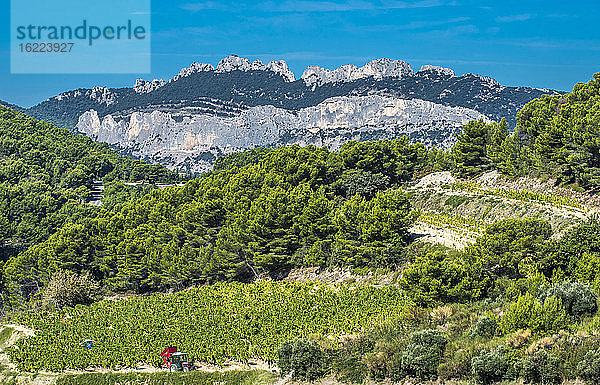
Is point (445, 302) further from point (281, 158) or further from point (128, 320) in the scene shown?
point (281, 158)

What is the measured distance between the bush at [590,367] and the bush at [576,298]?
10.8 ft

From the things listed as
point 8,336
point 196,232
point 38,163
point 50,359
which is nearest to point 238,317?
point 50,359

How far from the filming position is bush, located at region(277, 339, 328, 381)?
16922 mm

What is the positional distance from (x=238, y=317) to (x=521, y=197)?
2185cm

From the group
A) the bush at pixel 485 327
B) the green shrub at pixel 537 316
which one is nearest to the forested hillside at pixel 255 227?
the bush at pixel 485 327

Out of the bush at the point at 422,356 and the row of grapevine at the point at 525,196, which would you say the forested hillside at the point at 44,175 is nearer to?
the row of grapevine at the point at 525,196

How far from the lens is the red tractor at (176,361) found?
20.4 meters

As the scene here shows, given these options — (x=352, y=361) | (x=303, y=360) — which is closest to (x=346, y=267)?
(x=303, y=360)

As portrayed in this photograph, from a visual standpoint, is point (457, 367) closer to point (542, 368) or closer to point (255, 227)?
point (542, 368)

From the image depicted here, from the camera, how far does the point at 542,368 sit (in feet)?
44.4

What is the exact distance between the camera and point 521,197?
35.4 m

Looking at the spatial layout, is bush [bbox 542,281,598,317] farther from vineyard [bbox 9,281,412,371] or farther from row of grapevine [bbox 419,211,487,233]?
row of grapevine [bbox 419,211,487,233]

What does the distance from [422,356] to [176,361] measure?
10366 millimetres

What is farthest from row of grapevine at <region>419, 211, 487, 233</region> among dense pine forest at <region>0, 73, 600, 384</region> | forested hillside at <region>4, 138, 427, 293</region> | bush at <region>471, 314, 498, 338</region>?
bush at <region>471, 314, 498, 338</region>
